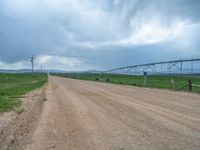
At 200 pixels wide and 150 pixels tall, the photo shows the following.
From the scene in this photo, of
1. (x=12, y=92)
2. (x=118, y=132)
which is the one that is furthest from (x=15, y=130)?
(x=12, y=92)

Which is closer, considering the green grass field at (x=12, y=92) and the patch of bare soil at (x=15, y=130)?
the patch of bare soil at (x=15, y=130)

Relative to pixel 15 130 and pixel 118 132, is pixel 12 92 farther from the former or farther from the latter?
Result: pixel 118 132

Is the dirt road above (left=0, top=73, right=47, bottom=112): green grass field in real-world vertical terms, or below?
above

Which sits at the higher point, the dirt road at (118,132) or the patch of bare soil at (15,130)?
the dirt road at (118,132)

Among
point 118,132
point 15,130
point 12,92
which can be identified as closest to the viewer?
point 118,132

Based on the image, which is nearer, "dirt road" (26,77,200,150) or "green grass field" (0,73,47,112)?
"dirt road" (26,77,200,150)

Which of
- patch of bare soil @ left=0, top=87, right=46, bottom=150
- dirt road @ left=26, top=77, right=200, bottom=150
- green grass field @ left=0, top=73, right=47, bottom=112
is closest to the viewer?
dirt road @ left=26, top=77, right=200, bottom=150

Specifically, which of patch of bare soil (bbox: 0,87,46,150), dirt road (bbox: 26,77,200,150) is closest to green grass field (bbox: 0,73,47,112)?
patch of bare soil (bbox: 0,87,46,150)

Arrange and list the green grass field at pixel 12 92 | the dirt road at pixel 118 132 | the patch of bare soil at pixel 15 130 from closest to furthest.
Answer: the dirt road at pixel 118 132 < the patch of bare soil at pixel 15 130 < the green grass field at pixel 12 92

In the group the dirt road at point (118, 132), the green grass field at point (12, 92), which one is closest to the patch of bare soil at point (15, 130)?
the dirt road at point (118, 132)

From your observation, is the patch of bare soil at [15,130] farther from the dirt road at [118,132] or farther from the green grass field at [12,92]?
the green grass field at [12,92]

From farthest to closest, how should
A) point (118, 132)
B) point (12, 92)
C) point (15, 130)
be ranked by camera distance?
point (12, 92)
point (15, 130)
point (118, 132)

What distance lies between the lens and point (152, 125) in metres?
10.1

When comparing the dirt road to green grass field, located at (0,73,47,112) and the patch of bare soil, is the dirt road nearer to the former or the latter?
the patch of bare soil
